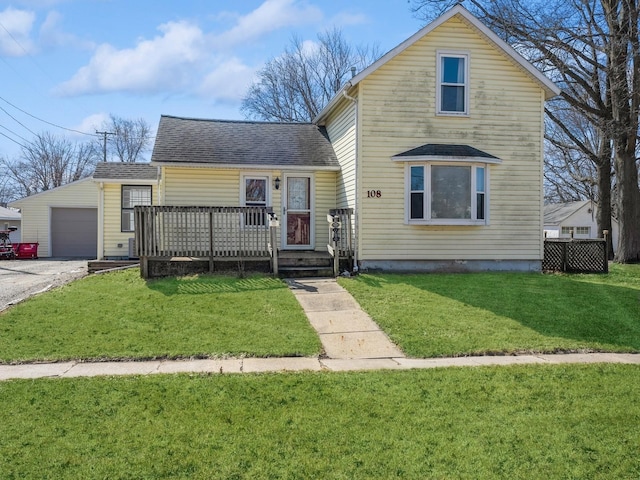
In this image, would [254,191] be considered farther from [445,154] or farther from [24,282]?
[24,282]

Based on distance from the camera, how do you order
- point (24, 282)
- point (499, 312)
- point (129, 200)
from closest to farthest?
point (499, 312), point (24, 282), point (129, 200)

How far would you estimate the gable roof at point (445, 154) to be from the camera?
12.0 m

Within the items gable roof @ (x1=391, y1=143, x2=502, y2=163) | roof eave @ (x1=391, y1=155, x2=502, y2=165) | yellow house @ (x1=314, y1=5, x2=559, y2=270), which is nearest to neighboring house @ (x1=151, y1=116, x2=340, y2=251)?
yellow house @ (x1=314, y1=5, x2=559, y2=270)

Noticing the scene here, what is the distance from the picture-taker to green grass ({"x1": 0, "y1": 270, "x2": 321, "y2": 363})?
21.0 feet

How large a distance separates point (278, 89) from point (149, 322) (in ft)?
101

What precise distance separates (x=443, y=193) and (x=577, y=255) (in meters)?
4.51

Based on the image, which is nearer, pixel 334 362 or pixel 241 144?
pixel 334 362

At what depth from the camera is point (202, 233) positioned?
11531mm

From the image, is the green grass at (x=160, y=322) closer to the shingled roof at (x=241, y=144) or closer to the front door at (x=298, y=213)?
the front door at (x=298, y=213)

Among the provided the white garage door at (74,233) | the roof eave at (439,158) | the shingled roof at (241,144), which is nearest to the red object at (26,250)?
the white garage door at (74,233)

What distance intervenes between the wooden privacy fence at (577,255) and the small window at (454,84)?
441 cm

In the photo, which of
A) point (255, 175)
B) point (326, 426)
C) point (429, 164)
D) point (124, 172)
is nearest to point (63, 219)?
point (124, 172)

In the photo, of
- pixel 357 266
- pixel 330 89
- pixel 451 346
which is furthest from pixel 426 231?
pixel 330 89

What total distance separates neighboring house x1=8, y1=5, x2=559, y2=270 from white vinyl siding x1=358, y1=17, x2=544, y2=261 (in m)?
0.02
